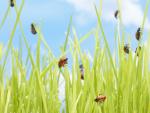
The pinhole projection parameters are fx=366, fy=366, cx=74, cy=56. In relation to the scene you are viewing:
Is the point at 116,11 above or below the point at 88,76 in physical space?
above

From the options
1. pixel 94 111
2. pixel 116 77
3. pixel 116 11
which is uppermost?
pixel 116 11

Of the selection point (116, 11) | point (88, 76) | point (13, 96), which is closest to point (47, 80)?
point (13, 96)

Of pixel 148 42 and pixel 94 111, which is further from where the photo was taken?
pixel 148 42

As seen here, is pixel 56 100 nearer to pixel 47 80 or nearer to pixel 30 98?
pixel 30 98

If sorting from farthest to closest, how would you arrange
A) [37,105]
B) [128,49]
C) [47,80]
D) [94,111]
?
[47,80], [128,49], [37,105], [94,111]

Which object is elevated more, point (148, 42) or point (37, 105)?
point (148, 42)

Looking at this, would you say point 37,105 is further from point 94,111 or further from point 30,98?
point 94,111

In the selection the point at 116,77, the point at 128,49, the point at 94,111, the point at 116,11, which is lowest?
the point at 94,111

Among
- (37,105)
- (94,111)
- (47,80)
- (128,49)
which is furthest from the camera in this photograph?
(47,80)

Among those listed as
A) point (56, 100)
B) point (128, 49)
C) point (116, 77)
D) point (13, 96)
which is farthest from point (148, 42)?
point (13, 96)
